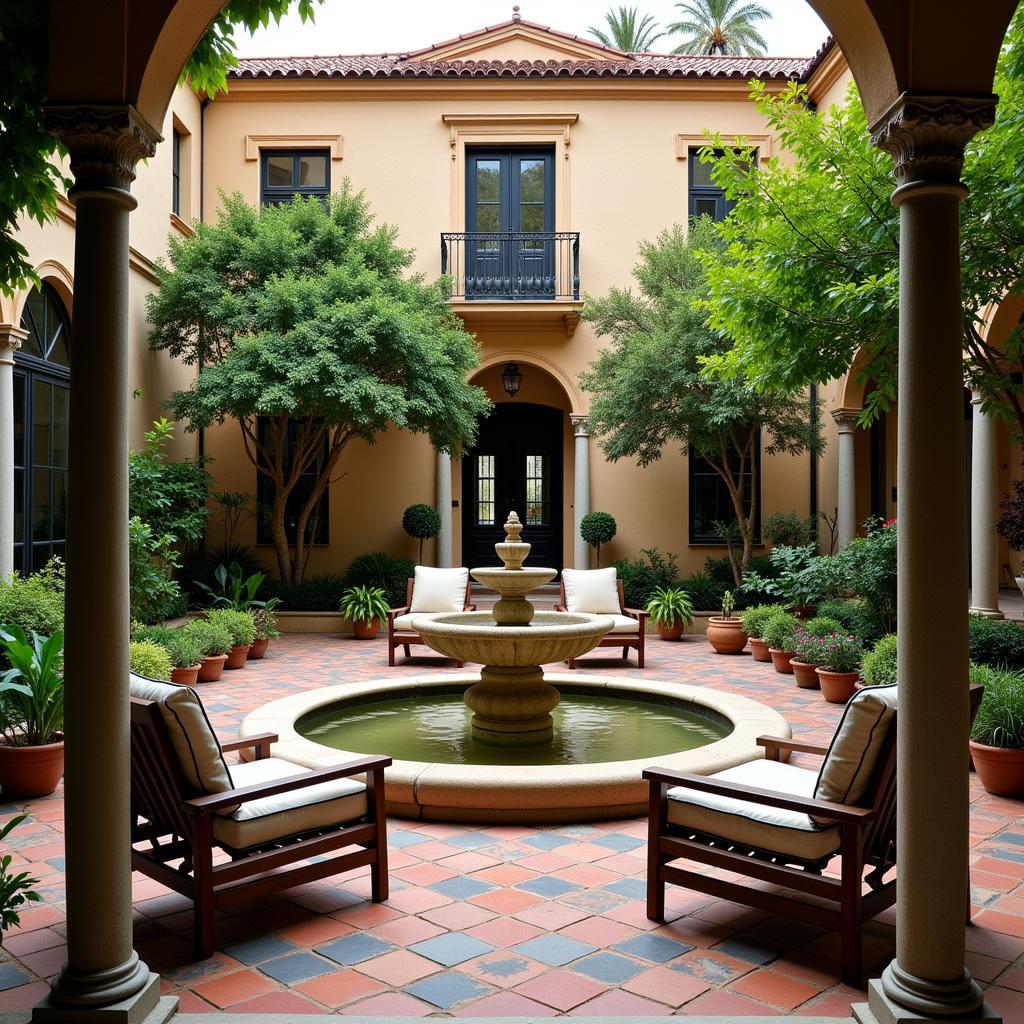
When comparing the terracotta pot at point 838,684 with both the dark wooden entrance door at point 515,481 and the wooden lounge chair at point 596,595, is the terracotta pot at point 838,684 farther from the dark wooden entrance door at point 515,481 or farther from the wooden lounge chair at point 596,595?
the dark wooden entrance door at point 515,481

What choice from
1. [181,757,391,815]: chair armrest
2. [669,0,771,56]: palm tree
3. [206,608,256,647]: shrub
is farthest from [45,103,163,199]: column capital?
[669,0,771,56]: palm tree

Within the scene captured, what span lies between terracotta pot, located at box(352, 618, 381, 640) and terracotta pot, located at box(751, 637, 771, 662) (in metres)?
4.91

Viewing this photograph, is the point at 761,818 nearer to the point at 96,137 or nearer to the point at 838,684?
the point at 96,137

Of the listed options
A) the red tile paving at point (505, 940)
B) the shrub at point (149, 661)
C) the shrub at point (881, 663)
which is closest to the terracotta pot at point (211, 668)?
the shrub at point (149, 661)

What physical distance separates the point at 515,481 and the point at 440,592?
651cm

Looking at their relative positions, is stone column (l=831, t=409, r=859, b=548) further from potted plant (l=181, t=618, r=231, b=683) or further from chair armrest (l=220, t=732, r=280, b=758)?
chair armrest (l=220, t=732, r=280, b=758)

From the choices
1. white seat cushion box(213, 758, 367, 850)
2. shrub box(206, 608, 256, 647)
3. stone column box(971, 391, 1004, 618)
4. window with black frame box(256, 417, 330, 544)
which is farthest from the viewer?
window with black frame box(256, 417, 330, 544)

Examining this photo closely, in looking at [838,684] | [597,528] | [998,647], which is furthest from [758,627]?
[597,528]

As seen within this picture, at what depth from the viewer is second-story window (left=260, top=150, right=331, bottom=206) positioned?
15.4 m

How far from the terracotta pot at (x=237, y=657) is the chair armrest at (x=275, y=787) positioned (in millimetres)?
6419

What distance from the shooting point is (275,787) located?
11.9 ft

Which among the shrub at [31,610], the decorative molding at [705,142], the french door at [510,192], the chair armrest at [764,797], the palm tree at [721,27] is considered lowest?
the chair armrest at [764,797]

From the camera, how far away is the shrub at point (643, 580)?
1331 cm

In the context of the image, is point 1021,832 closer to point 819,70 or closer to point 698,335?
point 698,335
